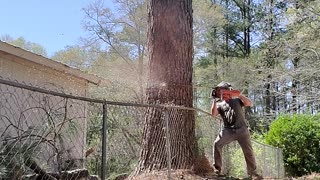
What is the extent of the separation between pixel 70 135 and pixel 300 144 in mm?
12197

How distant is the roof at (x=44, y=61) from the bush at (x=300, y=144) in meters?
7.93

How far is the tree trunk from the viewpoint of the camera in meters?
6.16

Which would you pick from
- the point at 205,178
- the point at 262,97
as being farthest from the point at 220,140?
the point at 262,97

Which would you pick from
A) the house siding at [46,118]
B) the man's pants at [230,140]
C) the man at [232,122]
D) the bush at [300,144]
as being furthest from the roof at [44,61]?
the bush at [300,144]

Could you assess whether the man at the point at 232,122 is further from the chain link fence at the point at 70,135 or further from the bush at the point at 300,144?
the bush at the point at 300,144

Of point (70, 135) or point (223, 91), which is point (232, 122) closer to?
point (223, 91)

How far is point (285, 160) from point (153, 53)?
1027 cm

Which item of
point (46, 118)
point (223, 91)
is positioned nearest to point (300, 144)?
point (223, 91)

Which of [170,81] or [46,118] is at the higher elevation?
[170,81]

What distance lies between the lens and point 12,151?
3617 millimetres

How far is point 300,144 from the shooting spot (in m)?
14.9

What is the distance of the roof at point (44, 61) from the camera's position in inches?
309

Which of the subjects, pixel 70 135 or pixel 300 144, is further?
pixel 300 144

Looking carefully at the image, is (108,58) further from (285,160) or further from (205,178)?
(205,178)
